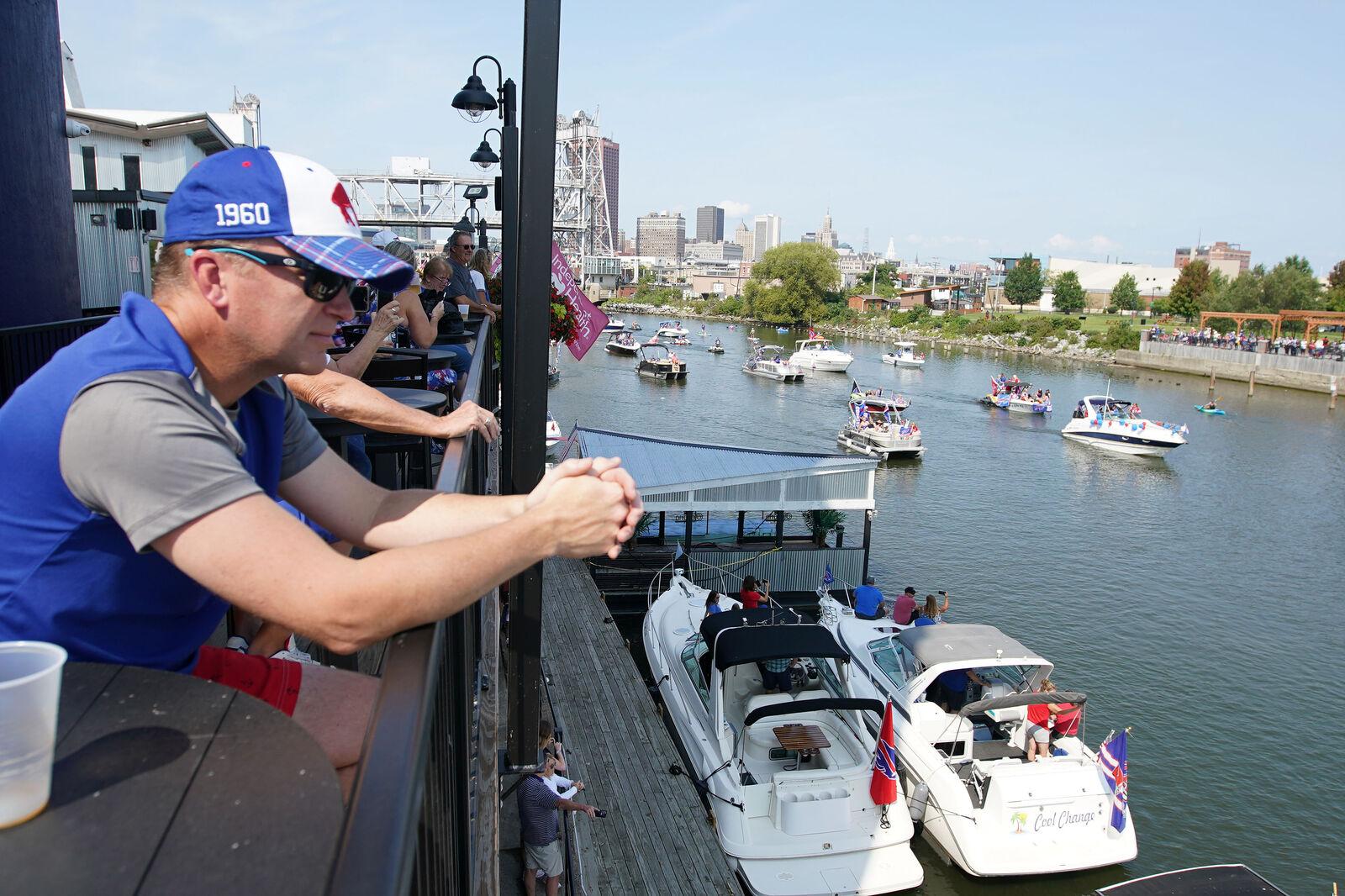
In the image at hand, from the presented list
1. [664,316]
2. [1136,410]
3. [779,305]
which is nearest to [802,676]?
[1136,410]

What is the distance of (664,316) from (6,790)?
14027 cm

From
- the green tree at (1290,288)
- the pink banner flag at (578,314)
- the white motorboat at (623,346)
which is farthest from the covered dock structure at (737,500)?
the green tree at (1290,288)

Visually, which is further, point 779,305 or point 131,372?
point 779,305

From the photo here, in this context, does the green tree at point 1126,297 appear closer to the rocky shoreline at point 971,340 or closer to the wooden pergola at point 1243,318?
the rocky shoreline at point 971,340

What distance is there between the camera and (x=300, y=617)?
4.59 feet

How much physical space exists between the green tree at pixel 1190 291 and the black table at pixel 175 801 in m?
109

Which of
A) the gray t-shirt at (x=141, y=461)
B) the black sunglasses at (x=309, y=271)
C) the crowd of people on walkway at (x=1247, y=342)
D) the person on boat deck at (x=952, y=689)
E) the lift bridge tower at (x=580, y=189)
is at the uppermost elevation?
the lift bridge tower at (x=580, y=189)

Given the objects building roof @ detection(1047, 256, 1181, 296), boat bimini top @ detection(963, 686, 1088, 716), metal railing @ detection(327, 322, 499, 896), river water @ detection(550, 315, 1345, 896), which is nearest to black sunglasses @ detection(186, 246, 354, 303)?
metal railing @ detection(327, 322, 499, 896)

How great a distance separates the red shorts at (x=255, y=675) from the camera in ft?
5.84

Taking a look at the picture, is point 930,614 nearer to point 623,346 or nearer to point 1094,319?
point 623,346

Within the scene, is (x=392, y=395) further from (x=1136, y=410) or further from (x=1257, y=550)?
(x=1136, y=410)

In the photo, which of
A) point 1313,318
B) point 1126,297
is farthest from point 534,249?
point 1126,297

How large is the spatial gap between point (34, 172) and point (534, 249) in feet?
10.0

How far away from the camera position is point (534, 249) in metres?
4.83
